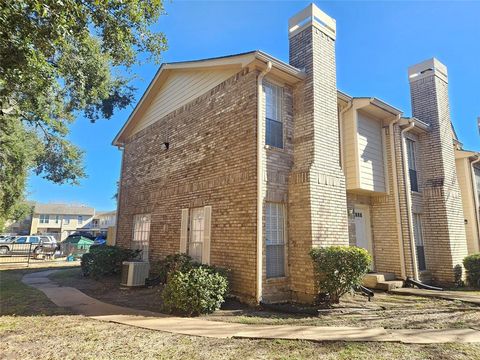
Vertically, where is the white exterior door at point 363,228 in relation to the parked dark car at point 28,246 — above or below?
above

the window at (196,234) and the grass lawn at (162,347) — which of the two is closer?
the grass lawn at (162,347)

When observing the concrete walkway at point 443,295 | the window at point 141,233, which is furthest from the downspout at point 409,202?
the window at point 141,233

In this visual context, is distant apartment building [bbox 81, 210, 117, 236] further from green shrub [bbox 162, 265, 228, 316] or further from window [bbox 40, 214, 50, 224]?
green shrub [bbox 162, 265, 228, 316]

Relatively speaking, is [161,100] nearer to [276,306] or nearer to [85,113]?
[85,113]

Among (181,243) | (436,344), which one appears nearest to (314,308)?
(436,344)

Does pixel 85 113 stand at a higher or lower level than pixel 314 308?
higher

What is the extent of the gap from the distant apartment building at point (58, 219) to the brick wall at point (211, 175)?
56.6 meters

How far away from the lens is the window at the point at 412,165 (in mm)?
11781

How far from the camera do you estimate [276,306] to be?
23.2ft

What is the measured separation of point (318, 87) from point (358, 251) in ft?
14.8

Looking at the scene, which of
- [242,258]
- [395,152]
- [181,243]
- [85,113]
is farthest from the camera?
[85,113]

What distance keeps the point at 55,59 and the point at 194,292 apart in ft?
25.8

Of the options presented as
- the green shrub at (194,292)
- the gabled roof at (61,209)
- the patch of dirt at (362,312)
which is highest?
the gabled roof at (61,209)

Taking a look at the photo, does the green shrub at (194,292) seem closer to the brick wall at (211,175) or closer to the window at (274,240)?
the brick wall at (211,175)
